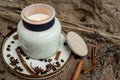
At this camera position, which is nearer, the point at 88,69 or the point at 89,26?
the point at 88,69

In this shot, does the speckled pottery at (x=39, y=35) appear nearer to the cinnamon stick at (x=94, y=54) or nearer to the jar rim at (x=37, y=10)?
the jar rim at (x=37, y=10)

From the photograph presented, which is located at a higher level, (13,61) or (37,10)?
(37,10)

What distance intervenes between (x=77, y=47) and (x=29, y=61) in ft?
0.54

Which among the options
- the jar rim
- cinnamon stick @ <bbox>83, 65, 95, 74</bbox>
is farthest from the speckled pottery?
cinnamon stick @ <bbox>83, 65, 95, 74</bbox>

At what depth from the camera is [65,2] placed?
35.9 inches

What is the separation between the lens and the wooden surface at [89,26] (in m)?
0.79

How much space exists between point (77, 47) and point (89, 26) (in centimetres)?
15

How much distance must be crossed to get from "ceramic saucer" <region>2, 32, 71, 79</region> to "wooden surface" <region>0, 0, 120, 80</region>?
0.11ft

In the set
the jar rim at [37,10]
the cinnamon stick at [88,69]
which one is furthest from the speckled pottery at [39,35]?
the cinnamon stick at [88,69]

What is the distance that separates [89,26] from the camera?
92cm

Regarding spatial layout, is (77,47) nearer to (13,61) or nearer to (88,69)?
(88,69)

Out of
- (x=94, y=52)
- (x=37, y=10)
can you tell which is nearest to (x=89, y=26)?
(x=94, y=52)

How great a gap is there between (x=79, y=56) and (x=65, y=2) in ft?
0.73

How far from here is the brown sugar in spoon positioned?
78 cm
